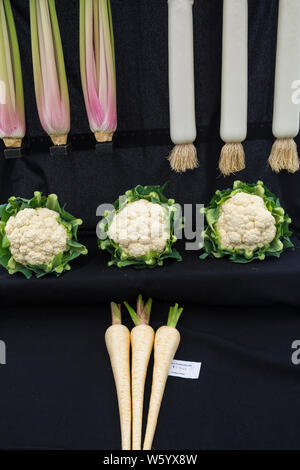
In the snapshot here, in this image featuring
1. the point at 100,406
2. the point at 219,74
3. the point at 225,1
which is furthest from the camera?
the point at 219,74

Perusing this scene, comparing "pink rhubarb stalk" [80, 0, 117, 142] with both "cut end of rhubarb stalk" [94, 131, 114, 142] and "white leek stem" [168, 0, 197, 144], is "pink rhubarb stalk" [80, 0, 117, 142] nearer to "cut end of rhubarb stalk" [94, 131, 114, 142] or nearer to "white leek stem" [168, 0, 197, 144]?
"cut end of rhubarb stalk" [94, 131, 114, 142]

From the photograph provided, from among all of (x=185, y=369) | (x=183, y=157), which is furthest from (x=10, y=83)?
(x=185, y=369)

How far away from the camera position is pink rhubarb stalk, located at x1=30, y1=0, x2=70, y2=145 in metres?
1.47

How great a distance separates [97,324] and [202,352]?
16.9 inches

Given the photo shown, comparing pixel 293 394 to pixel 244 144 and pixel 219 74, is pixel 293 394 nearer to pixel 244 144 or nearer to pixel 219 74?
pixel 244 144

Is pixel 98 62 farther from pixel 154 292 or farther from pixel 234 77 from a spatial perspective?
pixel 154 292

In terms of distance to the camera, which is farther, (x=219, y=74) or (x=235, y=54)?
(x=219, y=74)

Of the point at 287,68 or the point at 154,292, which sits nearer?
the point at 287,68

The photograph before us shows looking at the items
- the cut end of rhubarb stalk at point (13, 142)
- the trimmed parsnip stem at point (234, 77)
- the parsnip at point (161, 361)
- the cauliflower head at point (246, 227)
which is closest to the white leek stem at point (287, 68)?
the trimmed parsnip stem at point (234, 77)

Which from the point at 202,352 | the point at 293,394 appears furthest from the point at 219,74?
the point at 293,394

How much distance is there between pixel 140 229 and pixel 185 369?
0.53m

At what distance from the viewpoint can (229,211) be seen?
1539 mm

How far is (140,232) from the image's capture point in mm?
1508

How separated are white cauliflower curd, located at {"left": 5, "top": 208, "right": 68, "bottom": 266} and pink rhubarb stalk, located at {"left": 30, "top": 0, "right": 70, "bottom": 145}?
0.35m
